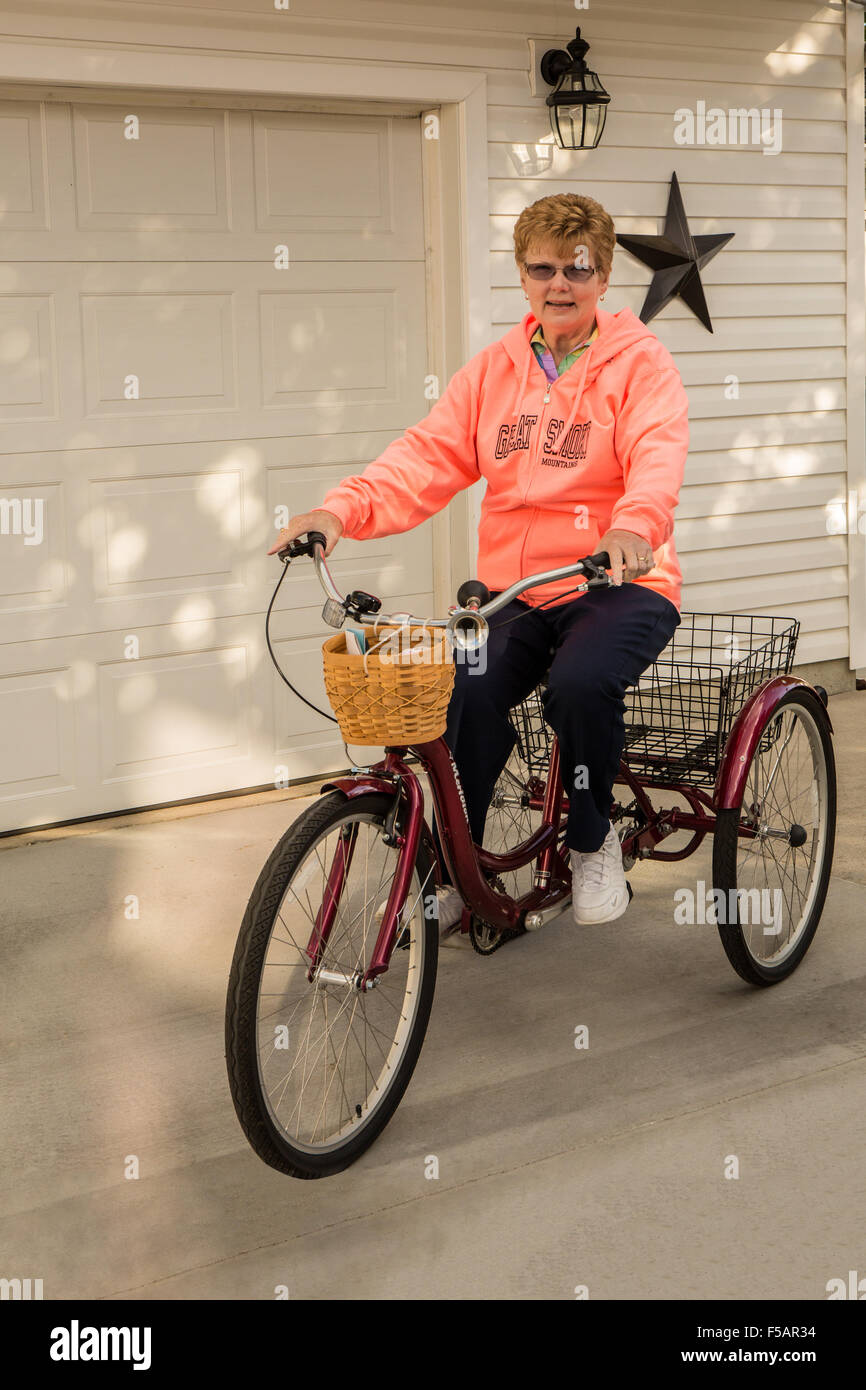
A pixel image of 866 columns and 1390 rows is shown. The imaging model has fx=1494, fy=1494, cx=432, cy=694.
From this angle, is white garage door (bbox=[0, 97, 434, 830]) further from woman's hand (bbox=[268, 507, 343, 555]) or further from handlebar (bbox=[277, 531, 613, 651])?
handlebar (bbox=[277, 531, 613, 651])

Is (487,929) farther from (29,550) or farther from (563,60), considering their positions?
(563,60)

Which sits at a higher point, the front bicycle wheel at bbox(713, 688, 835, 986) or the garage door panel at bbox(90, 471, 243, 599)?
the garage door panel at bbox(90, 471, 243, 599)

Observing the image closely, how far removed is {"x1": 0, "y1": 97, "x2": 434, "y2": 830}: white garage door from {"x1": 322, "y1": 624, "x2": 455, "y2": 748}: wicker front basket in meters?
2.51

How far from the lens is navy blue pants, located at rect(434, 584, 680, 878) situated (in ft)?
10.3

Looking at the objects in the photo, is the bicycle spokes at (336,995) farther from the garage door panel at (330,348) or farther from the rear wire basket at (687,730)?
the garage door panel at (330,348)

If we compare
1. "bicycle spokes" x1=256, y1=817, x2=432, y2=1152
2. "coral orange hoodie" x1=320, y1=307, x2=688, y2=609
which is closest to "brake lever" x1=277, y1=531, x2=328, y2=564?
"coral orange hoodie" x1=320, y1=307, x2=688, y2=609

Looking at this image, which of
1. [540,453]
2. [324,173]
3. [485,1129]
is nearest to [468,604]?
[540,453]

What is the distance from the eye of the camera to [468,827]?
3.14m

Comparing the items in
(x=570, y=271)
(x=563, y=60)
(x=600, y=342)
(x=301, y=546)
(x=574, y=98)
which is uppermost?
(x=563, y=60)

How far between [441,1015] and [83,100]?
3.15 meters

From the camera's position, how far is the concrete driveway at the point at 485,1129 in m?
2.58

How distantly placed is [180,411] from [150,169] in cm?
79

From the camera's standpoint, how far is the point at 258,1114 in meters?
2.62

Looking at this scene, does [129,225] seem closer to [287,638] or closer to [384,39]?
[384,39]
